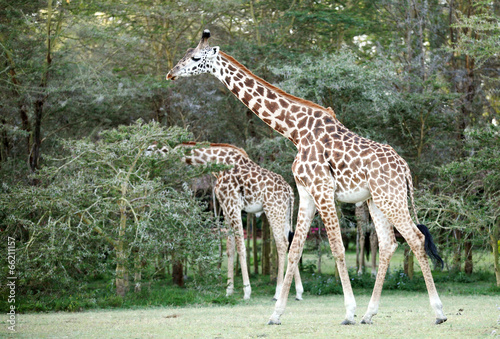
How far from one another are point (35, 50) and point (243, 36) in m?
6.21

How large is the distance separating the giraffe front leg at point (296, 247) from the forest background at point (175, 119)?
2.44 metres

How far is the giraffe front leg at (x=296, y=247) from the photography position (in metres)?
6.97

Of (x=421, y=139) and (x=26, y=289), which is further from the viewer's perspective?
(x=421, y=139)

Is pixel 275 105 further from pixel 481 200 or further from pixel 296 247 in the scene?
pixel 481 200

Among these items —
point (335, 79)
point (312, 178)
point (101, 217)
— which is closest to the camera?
point (312, 178)

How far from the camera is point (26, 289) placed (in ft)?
31.3

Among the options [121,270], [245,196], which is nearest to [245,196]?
[245,196]

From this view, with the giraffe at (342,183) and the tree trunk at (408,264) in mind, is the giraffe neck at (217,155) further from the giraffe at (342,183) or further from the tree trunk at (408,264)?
the tree trunk at (408,264)

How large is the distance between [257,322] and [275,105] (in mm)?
2883

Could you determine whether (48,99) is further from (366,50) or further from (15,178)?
(366,50)

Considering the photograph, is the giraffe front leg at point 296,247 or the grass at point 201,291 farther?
the grass at point 201,291

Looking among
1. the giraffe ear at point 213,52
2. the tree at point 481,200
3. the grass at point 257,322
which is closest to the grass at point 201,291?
the grass at point 257,322

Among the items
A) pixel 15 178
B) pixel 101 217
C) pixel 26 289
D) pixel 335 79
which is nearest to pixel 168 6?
pixel 335 79

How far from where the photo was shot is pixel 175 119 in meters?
15.1
